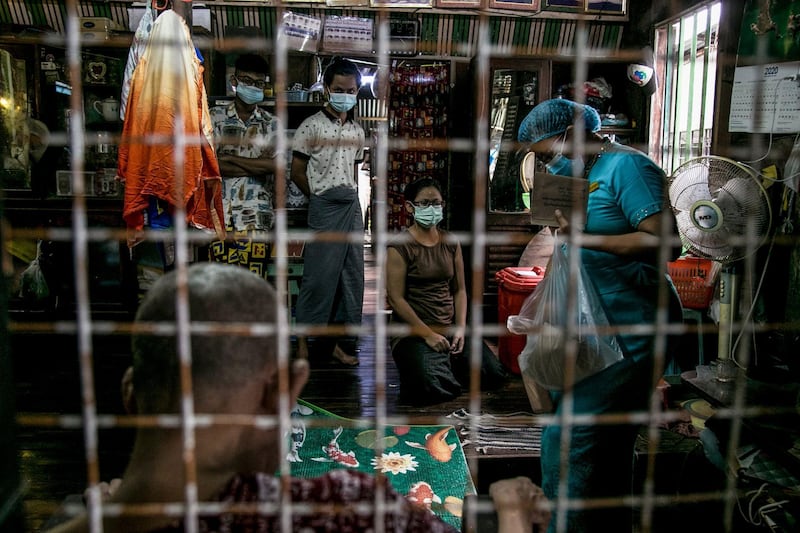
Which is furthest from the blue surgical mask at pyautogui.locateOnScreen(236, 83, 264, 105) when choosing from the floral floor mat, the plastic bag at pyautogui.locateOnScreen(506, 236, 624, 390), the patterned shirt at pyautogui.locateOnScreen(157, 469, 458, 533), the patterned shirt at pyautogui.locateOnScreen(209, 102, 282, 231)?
the patterned shirt at pyautogui.locateOnScreen(157, 469, 458, 533)

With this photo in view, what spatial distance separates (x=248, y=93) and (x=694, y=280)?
111 inches

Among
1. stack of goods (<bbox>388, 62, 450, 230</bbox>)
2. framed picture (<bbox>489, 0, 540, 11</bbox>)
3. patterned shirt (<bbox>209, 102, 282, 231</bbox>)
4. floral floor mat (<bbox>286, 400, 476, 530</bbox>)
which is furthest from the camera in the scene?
stack of goods (<bbox>388, 62, 450, 230</bbox>)

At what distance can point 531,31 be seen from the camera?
18.7 feet

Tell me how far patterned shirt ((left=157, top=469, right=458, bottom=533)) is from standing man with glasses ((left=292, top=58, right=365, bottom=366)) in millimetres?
2919

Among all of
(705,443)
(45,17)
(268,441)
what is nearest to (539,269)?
(705,443)

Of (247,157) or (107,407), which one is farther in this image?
(107,407)

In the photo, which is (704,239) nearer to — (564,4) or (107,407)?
(107,407)

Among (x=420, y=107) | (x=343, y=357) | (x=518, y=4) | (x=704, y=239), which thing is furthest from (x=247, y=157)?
(x=518, y=4)

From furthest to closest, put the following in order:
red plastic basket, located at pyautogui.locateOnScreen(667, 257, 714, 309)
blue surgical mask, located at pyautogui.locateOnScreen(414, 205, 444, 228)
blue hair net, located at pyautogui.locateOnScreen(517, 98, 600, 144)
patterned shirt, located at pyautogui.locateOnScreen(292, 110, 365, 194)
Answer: patterned shirt, located at pyautogui.locateOnScreen(292, 110, 365, 194), red plastic basket, located at pyautogui.locateOnScreen(667, 257, 714, 309), blue surgical mask, located at pyautogui.locateOnScreen(414, 205, 444, 228), blue hair net, located at pyautogui.locateOnScreen(517, 98, 600, 144)

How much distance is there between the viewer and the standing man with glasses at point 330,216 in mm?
3857

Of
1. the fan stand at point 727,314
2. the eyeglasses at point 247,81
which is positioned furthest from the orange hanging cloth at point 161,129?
the fan stand at point 727,314

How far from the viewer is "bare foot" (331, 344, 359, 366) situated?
14.5ft

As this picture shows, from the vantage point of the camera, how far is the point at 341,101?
12.2 ft

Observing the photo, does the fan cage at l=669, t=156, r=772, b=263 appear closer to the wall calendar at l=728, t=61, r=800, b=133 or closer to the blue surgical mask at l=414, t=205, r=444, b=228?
the wall calendar at l=728, t=61, r=800, b=133
